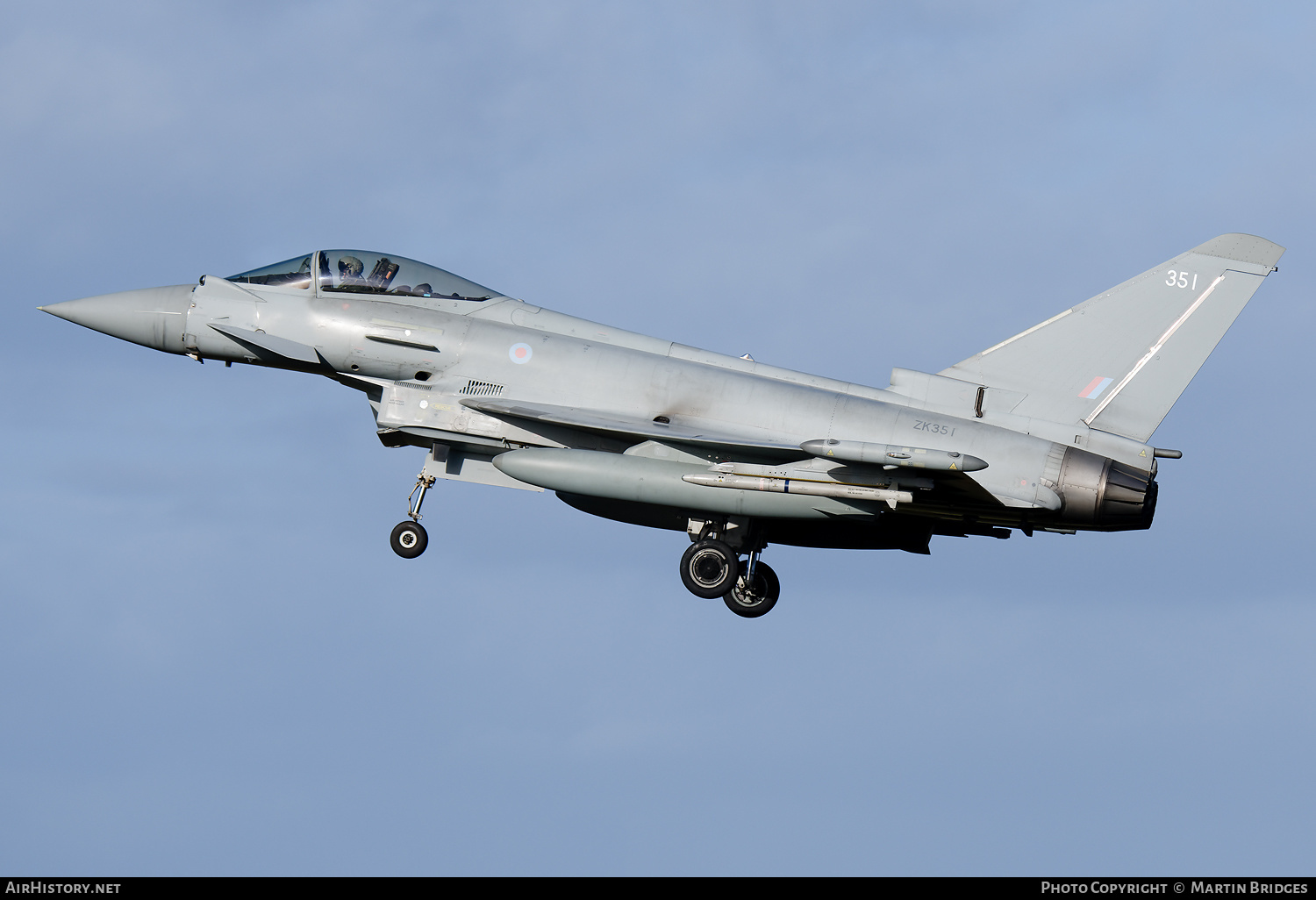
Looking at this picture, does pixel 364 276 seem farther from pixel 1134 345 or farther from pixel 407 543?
pixel 1134 345

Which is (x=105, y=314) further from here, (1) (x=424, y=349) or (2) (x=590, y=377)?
(2) (x=590, y=377)

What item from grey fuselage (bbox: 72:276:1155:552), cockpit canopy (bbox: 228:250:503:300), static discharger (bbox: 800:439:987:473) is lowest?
static discharger (bbox: 800:439:987:473)

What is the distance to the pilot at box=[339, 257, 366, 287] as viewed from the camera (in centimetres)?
1827

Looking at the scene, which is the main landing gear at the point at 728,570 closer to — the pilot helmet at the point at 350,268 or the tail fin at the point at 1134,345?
the tail fin at the point at 1134,345

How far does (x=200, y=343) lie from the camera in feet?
59.7

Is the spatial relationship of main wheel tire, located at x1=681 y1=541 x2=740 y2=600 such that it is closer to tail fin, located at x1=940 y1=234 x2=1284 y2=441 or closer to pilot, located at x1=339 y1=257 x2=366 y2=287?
tail fin, located at x1=940 y1=234 x2=1284 y2=441

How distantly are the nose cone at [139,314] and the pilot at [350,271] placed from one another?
1925mm

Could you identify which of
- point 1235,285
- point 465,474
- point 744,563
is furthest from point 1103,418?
point 465,474

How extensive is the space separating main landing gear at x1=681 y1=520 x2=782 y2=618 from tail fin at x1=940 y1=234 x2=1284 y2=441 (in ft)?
11.0

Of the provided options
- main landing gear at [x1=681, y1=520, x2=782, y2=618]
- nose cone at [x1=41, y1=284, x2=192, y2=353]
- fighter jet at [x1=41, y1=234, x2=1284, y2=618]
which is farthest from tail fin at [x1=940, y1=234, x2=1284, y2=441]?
nose cone at [x1=41, y1=284, x2=192, y2=353]

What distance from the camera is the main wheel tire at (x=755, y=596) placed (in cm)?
1886

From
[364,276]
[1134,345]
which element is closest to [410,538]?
[364,276]

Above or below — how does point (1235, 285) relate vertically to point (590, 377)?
above
